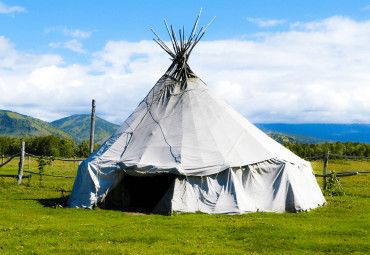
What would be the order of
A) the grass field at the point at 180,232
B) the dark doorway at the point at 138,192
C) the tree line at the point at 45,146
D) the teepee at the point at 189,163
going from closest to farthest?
the grass field at the point at 180,232 → the teepee at the point at 189,163 → the dark doorway at the point at 138,192 → the tree line at the point at 45,146

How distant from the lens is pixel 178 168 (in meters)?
12.9

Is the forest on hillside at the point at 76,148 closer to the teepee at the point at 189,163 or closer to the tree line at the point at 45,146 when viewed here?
the tree line at the point at 45,146

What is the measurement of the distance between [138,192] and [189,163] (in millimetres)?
3310

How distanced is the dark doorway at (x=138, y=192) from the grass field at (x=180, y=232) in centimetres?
133

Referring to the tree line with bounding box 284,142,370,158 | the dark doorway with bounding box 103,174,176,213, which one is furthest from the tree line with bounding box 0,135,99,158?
the dark doorway with bounding box 103,174,176,213

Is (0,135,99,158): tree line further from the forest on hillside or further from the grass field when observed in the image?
the grass field

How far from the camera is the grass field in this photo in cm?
859

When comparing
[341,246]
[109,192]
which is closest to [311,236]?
[341,246]

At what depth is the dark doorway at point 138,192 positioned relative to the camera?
48.5 feet

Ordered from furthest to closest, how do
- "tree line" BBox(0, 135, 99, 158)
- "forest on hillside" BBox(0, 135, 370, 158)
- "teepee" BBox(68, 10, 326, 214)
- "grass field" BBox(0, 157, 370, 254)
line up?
"tree line" BBox(0, 135, 99, 158), "forest on hillside" BBox(0, 135, 370, 158), "teepee" BBox(68, 10, 326, 214), "grass field" BBox(0, 157, 370, 254)

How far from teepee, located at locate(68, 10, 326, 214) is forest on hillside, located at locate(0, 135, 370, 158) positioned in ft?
178

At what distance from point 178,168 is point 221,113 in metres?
3.68

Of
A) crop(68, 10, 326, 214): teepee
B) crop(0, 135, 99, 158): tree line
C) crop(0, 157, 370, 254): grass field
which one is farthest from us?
crop(0, 135, 99, 158): tree line

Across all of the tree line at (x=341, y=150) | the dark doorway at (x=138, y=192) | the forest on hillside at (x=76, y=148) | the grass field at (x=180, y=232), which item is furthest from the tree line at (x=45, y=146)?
the grass field at (x=180, y=232)
